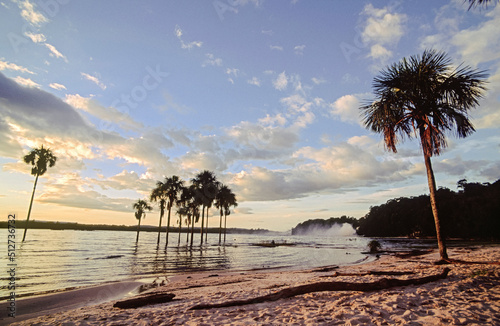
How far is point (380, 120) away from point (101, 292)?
17791 mm

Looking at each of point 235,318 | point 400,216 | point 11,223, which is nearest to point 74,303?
point 11,223

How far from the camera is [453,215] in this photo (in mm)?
88750

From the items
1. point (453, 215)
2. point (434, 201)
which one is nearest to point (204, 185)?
point (434, 201)

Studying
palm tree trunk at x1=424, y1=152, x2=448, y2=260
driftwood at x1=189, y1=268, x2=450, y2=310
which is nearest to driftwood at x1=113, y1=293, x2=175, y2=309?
driftwood at x1=189, y1=268, x2=450, y2=310

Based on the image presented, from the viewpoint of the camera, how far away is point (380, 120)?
13453mm

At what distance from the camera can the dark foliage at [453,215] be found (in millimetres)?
72500

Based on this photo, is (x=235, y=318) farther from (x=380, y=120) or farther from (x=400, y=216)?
(x=400, y=216)

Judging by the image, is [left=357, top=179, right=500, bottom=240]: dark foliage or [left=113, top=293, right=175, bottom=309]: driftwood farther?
[left=357, top=179, right=500, bottom=240]: dark foliage

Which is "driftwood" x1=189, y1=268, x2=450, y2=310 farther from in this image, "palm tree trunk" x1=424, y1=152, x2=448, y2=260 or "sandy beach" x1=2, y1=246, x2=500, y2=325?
"palm tree trunk" x1=424, y1=152, x2=448, y2=260

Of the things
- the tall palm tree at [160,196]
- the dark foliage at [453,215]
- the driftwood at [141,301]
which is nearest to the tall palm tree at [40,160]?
the tall palm tree at [160,196]

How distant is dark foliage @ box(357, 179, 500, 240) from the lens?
7250 centimetres

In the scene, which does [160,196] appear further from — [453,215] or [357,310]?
[453,215]

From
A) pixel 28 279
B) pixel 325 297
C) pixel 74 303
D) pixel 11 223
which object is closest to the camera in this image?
pixel 325 297

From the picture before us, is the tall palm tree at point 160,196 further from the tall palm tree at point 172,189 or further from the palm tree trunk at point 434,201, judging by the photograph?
the palm tree trunk at point 434,201
